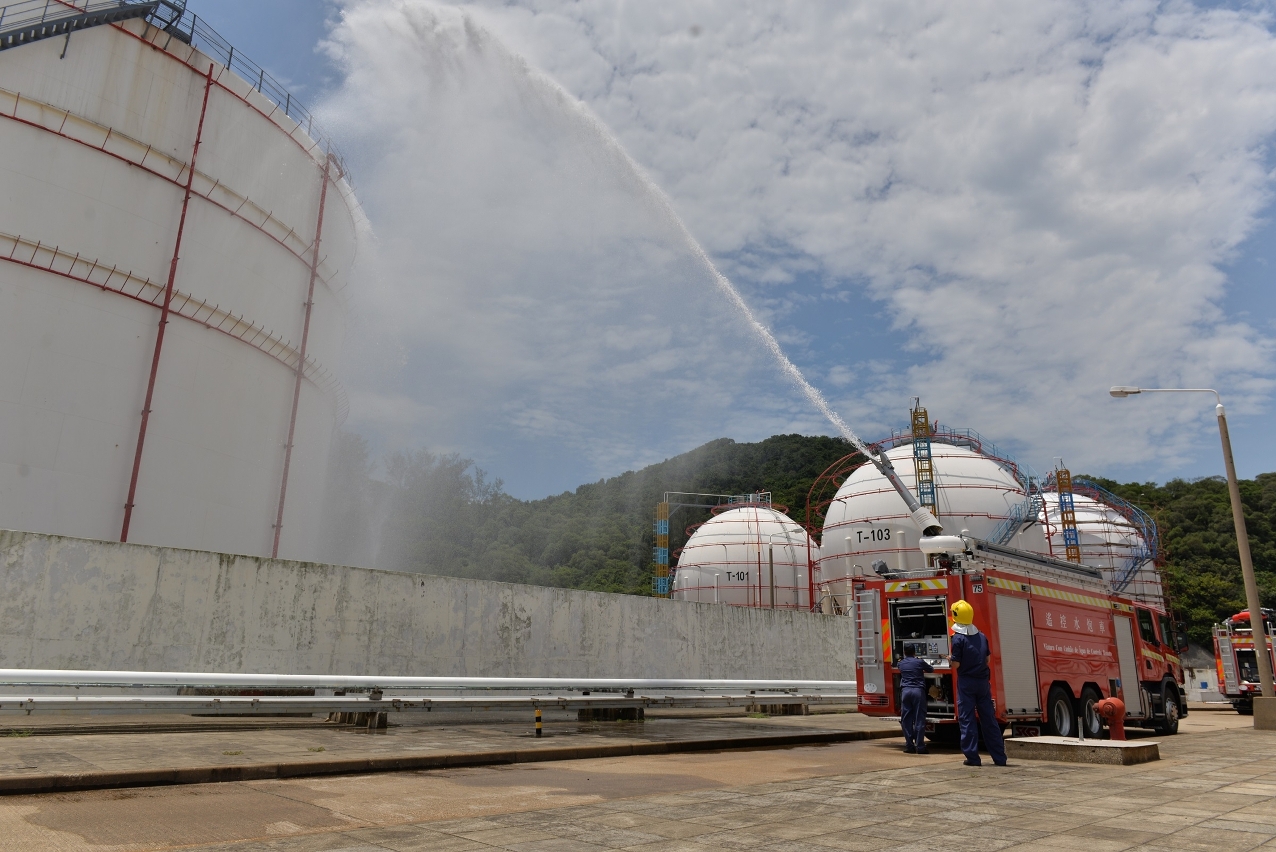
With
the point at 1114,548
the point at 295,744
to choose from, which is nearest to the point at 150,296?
the point at 295,744

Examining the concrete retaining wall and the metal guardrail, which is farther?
the concrete retaining wall

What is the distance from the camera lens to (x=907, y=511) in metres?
31.2

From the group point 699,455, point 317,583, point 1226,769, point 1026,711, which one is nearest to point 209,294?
point 317,583

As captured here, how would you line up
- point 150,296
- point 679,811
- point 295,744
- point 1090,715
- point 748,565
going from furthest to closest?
point 748,565
point 150,296
point 1090,715
point 295,744
point 679,811

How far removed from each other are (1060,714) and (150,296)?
65.4ft

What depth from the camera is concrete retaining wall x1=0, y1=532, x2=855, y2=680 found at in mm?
11750

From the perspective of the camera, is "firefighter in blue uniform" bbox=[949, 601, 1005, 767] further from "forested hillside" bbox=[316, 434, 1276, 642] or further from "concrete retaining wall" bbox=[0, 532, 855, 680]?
"forested hillside" bbox=[316, 434, 1276, 642]

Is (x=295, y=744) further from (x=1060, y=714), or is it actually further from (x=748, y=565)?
(x=748, y=565)

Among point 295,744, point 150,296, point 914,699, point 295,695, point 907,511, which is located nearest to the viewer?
point 295,744

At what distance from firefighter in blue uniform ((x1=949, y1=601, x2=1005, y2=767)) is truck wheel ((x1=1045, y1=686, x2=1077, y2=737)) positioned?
396 cm

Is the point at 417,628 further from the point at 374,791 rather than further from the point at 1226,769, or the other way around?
the point at 1226,769

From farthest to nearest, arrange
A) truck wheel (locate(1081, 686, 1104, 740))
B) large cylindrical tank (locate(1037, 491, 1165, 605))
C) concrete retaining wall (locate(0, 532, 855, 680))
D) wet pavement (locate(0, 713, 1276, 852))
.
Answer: large cylindrical tank (locate(1037, 491, 1165, 605)) → truck wheel (locate(1081, 686, 1104, 740)) → concrete retaining wall (locate(0, 532, 855, 680)) → wet pavement (locate(0, 713, 1276, 852))

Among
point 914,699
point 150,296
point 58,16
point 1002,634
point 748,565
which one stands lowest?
point 914,699

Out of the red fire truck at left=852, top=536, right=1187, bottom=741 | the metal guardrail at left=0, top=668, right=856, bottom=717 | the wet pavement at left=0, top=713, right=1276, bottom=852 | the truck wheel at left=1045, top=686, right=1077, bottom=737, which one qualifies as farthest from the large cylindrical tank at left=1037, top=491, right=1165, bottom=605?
the wet pavement at left=0, top=713, right=1276, bottom=852
